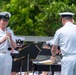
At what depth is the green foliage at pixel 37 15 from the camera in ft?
57.8

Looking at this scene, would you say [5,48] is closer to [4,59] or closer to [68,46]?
[4,59]

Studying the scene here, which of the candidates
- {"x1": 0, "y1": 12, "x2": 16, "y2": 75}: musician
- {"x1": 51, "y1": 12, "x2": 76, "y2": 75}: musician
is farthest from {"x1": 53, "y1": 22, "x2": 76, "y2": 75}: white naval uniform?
{"x1": 0, "y1": 12, "x2": 16, "y2": 75}: musician

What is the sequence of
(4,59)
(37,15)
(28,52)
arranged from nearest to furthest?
(4,59)
(28,52)
(37,15)

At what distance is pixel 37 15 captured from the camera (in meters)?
19.1

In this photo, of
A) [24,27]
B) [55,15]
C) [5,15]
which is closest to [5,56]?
[5,15]

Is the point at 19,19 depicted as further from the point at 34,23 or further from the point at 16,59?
the point at 16,59

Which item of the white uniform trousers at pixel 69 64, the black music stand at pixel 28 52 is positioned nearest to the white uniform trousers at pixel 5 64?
the black music stand at pixel 28 52

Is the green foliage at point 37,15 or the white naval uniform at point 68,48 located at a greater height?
the white naval uniform at point 68,48

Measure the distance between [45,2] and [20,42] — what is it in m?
10.5

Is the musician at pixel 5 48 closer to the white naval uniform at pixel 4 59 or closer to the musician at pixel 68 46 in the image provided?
the white naval uniform at pixel 4 59

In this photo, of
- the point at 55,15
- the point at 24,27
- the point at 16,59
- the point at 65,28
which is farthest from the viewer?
the point at 24,27

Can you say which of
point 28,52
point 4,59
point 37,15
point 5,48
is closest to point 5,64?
point 4,59

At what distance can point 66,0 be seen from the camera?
19.0 meters

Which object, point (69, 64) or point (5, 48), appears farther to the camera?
point (5, 48)
